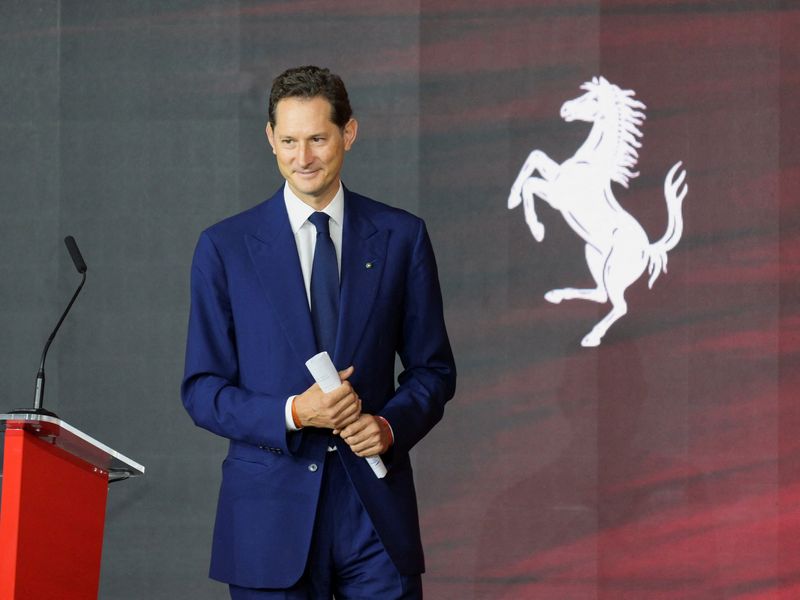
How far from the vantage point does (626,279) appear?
12.9ft

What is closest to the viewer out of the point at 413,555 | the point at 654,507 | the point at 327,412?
the point at 327,412

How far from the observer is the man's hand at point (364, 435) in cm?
199

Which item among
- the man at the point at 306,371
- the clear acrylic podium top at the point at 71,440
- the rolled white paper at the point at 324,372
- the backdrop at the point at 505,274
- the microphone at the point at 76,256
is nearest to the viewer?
the rolled white paper at the point at 324,372

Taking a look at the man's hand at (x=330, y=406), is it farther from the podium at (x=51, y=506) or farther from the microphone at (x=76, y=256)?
the microphone at (x=76, y=256)

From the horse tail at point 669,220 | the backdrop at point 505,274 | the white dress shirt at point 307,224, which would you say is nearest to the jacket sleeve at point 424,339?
the white dress shirt at point 307,224

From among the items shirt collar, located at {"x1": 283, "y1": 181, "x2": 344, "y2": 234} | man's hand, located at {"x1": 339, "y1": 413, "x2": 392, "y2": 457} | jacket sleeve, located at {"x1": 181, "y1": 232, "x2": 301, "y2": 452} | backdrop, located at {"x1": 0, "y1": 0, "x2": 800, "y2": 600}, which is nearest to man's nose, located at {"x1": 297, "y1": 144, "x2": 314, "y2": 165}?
shirt collar, located at {"x1": 283, "y1": 181, "x2": 344, "y2": 234}

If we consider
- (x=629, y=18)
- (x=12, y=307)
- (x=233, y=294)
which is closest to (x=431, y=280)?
(x=233, y=294)

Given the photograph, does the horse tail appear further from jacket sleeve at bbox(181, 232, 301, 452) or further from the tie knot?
jacket sleeve at bbox(181, 232, 301, 452)

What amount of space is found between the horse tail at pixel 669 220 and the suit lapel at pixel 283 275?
80.2 inches

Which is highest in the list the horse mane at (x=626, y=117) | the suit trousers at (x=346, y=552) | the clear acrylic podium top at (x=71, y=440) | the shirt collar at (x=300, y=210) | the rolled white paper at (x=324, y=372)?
the horse mane at (x=626, y=117)

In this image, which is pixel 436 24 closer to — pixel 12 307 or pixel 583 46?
pixel 583 46

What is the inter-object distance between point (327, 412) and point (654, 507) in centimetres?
224

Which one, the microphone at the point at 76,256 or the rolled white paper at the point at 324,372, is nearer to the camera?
the rolled white paper at the point at 324,372

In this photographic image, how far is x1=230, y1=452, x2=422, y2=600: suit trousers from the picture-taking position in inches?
81.0
